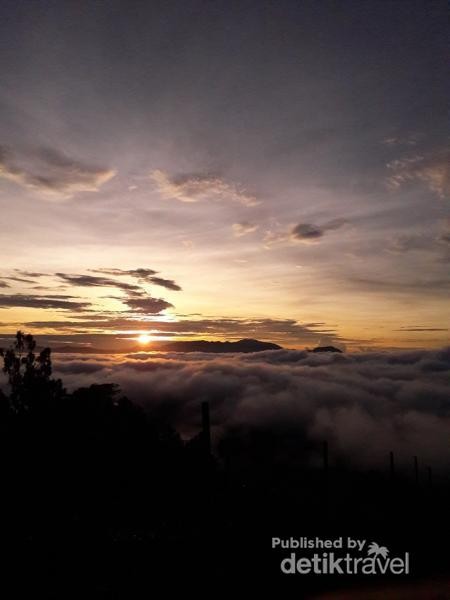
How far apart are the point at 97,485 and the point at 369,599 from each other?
17.3 meters

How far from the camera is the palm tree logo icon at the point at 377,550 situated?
2081 centimetres

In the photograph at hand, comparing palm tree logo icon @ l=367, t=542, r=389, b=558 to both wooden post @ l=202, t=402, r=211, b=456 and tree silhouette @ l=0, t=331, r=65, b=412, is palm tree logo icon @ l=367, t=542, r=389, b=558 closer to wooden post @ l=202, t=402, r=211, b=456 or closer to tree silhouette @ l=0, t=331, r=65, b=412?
wooden post @ l=202, t=402, r=211, b=456

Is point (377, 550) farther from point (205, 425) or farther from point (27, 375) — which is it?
point (27, 375)

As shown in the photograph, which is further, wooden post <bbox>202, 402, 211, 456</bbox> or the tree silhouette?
the tree silhouette

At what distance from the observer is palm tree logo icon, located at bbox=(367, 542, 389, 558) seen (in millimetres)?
20812

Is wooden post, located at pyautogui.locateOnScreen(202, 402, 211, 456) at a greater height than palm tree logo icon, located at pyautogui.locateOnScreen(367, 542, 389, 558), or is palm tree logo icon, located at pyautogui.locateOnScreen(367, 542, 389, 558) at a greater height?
wooden post, located at pyautogui.locateOnScreen(202, 402, 211, 456)

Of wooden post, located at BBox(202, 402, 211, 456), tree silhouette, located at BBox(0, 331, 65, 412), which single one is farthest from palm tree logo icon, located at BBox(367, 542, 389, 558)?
tree silhouette, located at BBox(0, 331, 65, 412)

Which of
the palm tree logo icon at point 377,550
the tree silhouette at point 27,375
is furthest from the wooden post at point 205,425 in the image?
the tree silhouette at point 27,375

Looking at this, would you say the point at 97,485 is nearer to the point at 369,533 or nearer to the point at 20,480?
the point at 20,480

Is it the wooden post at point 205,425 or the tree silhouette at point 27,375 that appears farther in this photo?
the tree silhouette at point 27,375

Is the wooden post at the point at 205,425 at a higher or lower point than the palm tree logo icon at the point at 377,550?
higher

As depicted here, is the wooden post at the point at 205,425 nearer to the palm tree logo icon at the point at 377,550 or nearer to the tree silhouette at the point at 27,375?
the palm tree logo icon at the point at 377,550

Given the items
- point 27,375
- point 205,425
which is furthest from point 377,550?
point 27,375

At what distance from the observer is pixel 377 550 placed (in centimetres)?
2097
